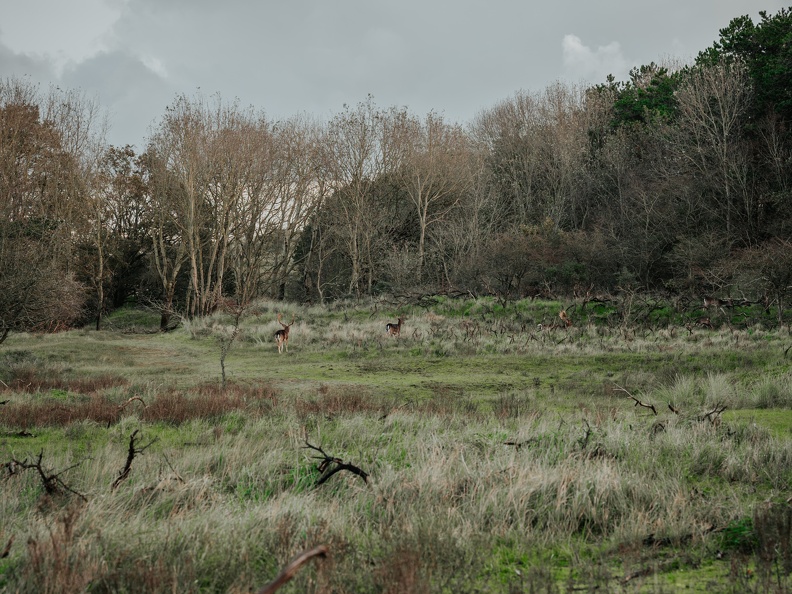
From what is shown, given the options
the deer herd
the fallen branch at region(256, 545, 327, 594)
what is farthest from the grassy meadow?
the deer herd

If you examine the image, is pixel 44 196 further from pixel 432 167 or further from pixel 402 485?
pixel 402 485

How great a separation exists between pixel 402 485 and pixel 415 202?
33778mm

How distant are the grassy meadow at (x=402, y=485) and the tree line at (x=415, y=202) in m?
10.5

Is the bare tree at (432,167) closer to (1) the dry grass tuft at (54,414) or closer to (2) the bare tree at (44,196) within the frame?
(2) the bare tree at (44,196)

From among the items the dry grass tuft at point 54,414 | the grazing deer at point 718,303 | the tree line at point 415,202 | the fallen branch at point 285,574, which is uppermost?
the tree line at point 415,202

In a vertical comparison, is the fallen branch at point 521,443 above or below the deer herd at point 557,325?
below

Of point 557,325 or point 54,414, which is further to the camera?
point 557,325

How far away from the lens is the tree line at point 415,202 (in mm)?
26781

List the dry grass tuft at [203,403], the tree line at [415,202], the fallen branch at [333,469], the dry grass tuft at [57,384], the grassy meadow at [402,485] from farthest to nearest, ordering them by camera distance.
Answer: the tree line at [415,202] < the dry grass tuft at [57,384] < the dry grass tuft at [203,403] < the fallen branch at [333,469] < the grassy meadow at [402,485]

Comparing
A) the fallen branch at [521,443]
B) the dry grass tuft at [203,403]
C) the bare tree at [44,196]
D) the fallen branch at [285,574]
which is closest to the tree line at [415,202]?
the bare tree at [44,196]

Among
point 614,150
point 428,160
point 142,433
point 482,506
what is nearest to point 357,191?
point 428,160

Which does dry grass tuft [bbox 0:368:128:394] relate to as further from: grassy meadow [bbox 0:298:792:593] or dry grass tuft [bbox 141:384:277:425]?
dry grass tuft [bbox 141:384:277:425]

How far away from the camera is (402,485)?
14.6 ft

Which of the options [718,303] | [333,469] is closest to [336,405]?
[333,469]
